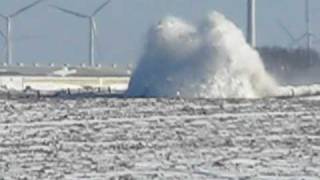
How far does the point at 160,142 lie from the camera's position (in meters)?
26.6

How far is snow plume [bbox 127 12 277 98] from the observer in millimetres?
54500

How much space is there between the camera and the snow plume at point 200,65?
5450 cm

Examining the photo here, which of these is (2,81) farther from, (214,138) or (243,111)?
(214,138)

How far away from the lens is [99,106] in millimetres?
43406

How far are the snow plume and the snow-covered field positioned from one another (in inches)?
420

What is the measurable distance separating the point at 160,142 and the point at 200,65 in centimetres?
2886

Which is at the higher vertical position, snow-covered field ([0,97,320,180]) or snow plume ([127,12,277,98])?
snow plume ([127,12,277,98])

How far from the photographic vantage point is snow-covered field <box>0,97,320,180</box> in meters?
20.3

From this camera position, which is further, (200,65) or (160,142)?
(200,65)

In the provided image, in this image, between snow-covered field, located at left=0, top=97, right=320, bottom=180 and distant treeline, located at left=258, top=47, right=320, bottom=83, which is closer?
snow-covered field, located at left=0, top=97, right=320, bottom=180

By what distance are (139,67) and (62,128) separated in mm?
27703

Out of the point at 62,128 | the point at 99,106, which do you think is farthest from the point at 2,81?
the point at 62,128

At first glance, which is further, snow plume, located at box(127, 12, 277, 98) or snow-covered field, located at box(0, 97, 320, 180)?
snow plume, located at box(127, 12, 277, 98)

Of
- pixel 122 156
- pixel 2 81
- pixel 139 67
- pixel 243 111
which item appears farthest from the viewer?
pixel 2 81
